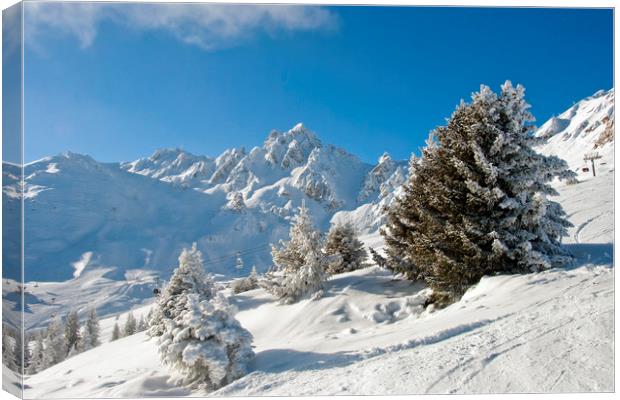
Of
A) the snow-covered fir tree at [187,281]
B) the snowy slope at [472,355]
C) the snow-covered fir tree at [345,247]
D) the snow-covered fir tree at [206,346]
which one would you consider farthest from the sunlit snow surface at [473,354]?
the snow-covered fir tree at [345,247]

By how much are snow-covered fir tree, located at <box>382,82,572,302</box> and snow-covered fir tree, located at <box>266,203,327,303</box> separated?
5.04 metres

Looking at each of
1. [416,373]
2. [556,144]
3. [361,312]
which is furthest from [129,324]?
[556,144]

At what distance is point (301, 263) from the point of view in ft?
60.6

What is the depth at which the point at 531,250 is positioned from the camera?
11.7m

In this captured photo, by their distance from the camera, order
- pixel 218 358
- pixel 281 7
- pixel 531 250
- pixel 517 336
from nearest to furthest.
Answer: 1. pixel 517 336
2. pixel 218 358
3. pixel 281 7
4. pixel 531 250

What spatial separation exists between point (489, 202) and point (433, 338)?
5672 millimetres

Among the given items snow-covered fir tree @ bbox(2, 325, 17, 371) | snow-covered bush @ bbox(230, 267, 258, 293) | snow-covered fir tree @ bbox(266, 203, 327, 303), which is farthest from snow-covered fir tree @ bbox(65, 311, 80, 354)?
snow-covered fir tree @ bbox(2, 325, 17, 371)

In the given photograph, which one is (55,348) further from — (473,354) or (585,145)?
(585,145)

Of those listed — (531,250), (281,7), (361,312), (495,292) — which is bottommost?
(361,312)

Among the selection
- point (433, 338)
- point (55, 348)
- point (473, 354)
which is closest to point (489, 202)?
point (433, 338)

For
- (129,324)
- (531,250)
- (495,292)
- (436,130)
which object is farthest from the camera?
(129,324)

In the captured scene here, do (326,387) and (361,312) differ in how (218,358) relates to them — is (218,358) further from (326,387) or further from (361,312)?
(361,312)

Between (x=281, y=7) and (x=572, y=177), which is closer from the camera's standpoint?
(x=281, y=7)

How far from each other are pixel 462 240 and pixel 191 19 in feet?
29.6
